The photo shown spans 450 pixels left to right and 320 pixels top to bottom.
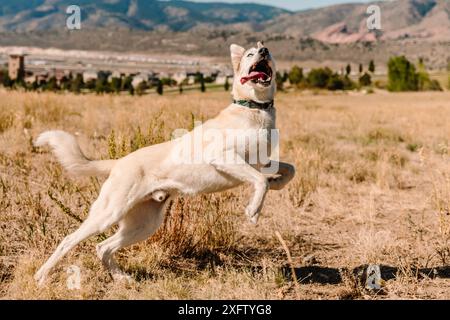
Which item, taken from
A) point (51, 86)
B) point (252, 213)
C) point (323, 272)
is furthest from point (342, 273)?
point (51, 86)

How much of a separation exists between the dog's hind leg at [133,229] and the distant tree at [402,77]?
2421 inches

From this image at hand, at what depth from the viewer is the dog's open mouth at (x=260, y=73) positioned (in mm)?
3992

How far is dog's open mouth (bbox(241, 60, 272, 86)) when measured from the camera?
399 centimetres

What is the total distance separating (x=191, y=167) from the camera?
3.91 metres

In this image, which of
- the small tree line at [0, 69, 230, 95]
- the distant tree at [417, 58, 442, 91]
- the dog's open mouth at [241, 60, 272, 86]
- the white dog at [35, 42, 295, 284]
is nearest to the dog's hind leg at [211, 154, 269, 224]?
the white dog at [35, 42, 295, 284]

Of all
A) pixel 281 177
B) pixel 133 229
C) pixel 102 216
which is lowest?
pixel 133 229

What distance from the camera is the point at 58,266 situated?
441cm

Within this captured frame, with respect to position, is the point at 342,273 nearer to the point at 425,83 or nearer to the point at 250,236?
the point at 250,236

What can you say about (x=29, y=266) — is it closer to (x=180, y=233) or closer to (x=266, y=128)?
(x=180, y=233)

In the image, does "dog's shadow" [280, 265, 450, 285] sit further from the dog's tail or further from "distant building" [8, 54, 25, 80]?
"distant building" [8, 54, 25, 80]

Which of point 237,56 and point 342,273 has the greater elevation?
point 237,56

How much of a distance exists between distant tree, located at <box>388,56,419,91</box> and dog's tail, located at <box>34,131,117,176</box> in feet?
202

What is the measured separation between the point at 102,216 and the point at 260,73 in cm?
142

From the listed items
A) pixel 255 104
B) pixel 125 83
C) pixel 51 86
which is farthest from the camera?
pixel 125 83
